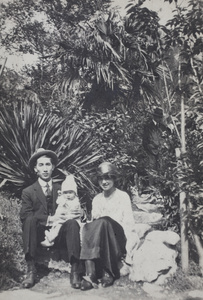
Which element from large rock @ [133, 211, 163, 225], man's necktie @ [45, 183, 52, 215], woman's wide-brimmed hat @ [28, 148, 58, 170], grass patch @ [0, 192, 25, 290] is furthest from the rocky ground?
large rock @ [133, 211, 163, 225]

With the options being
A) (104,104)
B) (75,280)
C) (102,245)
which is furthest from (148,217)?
(104,104)

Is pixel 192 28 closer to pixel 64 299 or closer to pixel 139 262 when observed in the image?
pixel 139 262

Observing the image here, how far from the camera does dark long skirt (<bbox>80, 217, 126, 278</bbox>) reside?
3516 millimetres

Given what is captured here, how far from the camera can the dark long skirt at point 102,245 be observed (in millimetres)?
3516

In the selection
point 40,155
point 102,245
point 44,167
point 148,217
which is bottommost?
point 102,245

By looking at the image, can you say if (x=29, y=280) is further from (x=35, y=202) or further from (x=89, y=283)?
(x=35, y=202)

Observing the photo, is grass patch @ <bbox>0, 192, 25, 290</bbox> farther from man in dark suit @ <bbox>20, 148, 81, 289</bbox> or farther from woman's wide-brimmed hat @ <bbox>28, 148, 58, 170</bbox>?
woman's wide-brimmed hat @ <bbox>28, 148, 58, 170</bbox>

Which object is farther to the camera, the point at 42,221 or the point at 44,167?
the point at 44,167

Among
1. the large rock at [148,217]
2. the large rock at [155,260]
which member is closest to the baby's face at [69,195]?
the large rock at [155,260]

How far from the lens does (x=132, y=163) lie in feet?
19.6

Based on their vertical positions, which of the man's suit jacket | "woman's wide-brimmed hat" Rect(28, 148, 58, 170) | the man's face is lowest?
the man's suit jacket

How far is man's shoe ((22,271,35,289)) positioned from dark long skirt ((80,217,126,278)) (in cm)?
55

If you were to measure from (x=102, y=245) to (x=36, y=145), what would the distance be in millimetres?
2525

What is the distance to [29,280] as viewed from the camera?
3.52 meters
